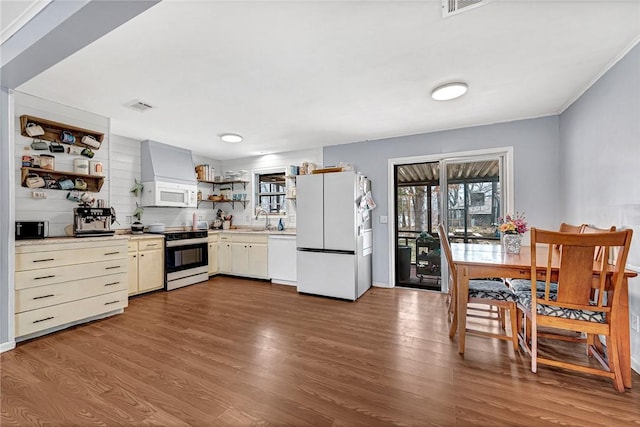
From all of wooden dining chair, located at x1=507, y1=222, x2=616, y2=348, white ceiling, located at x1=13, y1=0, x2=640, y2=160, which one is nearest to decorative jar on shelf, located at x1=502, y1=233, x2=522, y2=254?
wooden dining chair, located at x1=507, y1=222, x2=616, y2=348

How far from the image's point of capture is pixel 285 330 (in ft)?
9.68

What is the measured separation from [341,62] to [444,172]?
2617 millimetres

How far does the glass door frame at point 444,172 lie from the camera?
387 cm

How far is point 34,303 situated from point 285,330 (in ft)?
8.03

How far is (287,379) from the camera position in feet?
6.75

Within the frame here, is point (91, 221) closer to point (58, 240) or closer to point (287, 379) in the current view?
point (58, 240)

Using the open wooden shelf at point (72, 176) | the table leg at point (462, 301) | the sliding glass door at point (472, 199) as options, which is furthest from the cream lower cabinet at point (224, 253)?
the table leg at point (462, 301)

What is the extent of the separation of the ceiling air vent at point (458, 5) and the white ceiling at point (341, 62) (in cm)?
5

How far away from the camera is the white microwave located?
4691mm

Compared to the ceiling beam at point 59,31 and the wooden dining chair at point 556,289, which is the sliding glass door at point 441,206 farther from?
the ceiling beam at point 59,31

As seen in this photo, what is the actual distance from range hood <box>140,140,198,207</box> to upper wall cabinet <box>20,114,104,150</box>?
1104 millimetres

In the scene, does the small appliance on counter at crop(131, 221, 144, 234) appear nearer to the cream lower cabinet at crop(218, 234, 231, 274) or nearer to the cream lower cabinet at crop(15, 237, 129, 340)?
the cream lower cabinet at crop(15, 237, 129, 340)

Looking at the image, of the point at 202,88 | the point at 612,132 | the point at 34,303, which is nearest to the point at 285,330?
the point at 34,303

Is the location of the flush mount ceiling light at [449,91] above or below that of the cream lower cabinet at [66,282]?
above
